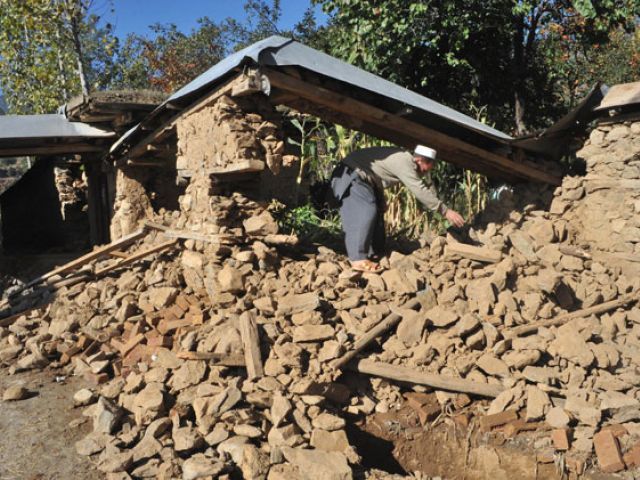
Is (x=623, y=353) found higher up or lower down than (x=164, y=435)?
higher up

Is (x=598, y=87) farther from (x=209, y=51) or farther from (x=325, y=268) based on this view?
(x=209, y=51)

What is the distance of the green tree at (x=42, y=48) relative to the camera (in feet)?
35.9

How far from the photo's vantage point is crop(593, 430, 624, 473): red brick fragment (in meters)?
3.46

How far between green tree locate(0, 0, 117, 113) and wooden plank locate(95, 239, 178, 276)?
7.08 metres

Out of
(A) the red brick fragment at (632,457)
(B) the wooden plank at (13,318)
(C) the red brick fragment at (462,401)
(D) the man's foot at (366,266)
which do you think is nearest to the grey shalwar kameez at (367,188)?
(D) the man's foot at (366,266)

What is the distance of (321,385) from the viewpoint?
12.6 feet

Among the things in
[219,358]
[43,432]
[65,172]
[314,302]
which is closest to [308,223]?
[314,302]

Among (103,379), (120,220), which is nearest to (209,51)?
(120,220)

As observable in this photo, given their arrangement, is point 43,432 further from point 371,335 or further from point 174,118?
point 174,118

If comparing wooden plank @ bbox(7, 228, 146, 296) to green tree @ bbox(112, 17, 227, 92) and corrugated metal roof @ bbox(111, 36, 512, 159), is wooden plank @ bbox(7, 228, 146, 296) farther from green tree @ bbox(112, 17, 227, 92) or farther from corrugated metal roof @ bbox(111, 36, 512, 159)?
green tree @ bbox(112, 17, 227, 92)

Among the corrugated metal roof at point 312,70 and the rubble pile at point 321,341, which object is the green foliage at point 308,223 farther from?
the corrugated metal roof at point 312,70

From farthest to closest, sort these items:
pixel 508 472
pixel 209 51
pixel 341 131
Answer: pixel 209 51 → pixel 341 131 → pixel 508 472

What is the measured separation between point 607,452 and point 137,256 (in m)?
4.51

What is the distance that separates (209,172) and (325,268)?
4.52ft
